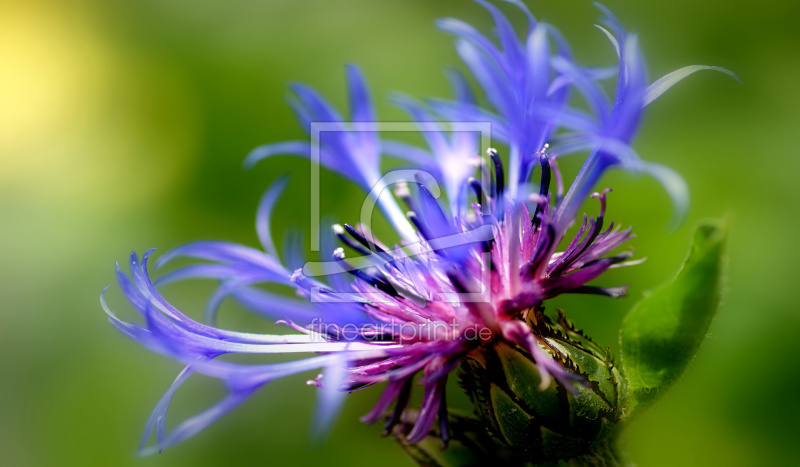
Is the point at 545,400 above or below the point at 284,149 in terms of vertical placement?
below

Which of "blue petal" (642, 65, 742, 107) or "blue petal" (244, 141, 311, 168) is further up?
"blue petal" (642, 65, 742, 107)

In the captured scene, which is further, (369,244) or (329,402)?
(369,244)

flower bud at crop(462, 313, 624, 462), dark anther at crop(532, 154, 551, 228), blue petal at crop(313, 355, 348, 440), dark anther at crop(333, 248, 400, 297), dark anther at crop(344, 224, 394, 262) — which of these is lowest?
flower bud at crop(462, 313, 624, 462)

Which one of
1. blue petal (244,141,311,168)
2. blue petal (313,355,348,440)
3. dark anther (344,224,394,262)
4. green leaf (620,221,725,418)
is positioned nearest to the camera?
blue petal (313,355,348,440)

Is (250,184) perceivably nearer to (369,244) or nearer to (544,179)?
(369,244)

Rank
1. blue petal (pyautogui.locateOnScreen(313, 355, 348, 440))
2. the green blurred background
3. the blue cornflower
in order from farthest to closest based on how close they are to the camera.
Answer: the green blurred background
the blue cornflower
blue petal (pyautogui.locateOnScreen(313, 355, 348, 440))

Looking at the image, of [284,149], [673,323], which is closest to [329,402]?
[673,323]

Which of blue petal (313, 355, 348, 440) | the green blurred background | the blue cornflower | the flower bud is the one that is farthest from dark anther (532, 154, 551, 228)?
the green blurred background

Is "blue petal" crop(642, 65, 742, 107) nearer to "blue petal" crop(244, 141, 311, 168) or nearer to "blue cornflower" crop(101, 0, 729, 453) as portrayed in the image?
"blue cornflower" crop(101, 0, 729, 453)
